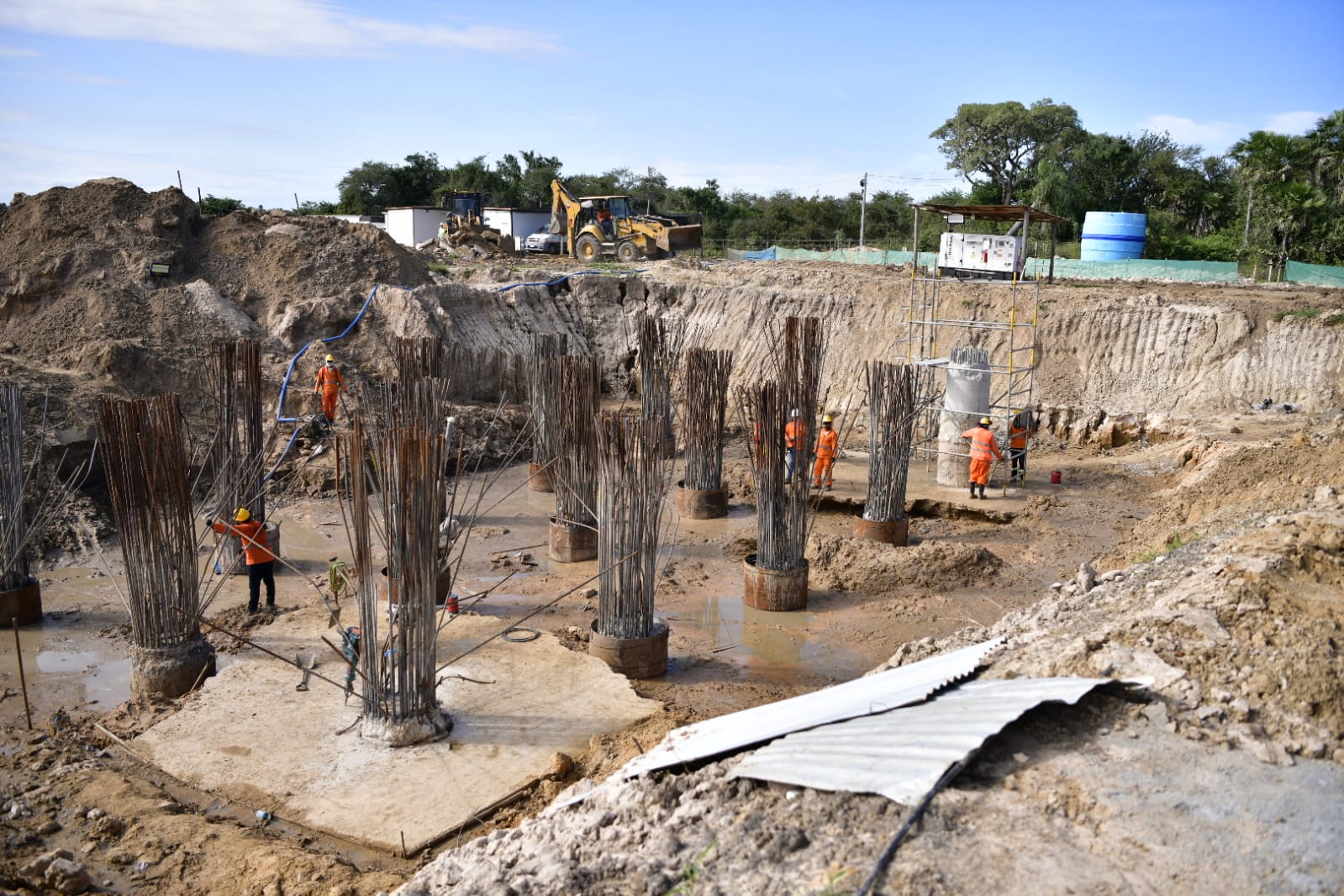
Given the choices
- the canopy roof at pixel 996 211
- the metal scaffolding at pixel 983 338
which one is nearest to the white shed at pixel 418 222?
the metal scaffolding at pixel 983 338

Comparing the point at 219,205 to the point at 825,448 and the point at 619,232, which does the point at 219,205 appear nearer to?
the point at 619,232

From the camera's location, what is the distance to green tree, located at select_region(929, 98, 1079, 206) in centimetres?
3725

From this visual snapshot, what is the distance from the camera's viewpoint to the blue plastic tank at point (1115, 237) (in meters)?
25.2

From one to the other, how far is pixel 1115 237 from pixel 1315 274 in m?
5.78

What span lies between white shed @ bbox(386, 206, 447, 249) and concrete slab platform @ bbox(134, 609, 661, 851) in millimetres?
28077

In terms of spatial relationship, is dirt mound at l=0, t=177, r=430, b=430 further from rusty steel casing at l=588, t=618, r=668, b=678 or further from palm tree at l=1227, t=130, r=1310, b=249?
palm tree at l=1227, t=130, r=1310, b=249

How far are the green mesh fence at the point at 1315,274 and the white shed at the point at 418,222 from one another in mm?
24836

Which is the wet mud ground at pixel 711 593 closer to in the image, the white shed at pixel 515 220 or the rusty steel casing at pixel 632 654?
the rusty steel casing at pixel 632 654

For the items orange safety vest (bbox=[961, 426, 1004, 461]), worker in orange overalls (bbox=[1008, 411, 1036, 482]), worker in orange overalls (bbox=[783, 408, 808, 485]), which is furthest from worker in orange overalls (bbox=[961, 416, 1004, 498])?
worker in orange overalls (bbox=[783, 408, 808, 485])

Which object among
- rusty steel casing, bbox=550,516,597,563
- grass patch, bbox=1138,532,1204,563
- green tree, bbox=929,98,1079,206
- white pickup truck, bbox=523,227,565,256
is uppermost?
green tree, bbox=929,98,1079,206

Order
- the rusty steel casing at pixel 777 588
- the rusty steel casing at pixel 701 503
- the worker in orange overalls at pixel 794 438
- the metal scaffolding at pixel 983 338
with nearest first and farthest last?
1. the worker in orange overalls at pixel 794 438
2. the rusty steel casing at pixel 777 588
3. the rusty steel casing at pixel 701 503
4. the metal scaffolding at pixel 983 338

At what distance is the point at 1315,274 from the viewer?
20234 mm

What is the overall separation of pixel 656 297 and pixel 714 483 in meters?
9.93

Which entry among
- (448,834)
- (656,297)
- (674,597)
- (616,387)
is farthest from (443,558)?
(656,297)
